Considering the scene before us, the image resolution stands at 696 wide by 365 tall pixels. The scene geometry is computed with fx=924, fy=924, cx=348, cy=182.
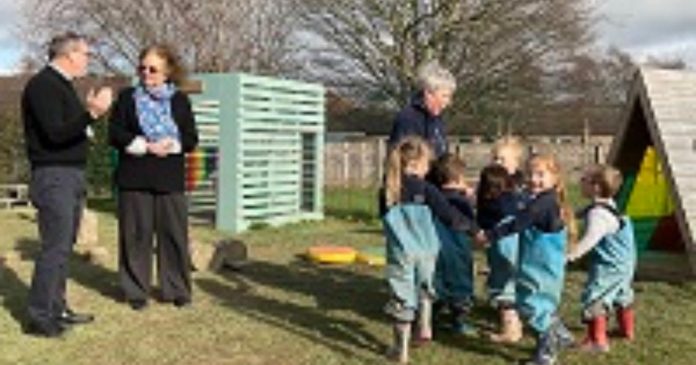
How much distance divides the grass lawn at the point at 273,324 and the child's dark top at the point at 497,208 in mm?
743

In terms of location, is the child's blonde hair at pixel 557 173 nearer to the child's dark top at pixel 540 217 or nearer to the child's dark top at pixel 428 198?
the child's dark top at pixel 540 217

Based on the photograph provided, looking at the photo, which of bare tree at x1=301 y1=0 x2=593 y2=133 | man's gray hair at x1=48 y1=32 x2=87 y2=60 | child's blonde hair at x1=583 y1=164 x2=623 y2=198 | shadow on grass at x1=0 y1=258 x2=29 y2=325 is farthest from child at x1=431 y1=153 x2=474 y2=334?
bare tree at x1=301 y1=0 x2=593 y2=133

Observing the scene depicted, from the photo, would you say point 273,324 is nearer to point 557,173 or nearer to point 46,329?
point 46,329

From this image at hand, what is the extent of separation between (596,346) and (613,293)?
37 cm

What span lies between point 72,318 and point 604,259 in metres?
3.44

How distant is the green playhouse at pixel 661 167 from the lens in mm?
7785

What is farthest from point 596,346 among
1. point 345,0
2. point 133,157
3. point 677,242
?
point 345,0

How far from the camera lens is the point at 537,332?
197 inches

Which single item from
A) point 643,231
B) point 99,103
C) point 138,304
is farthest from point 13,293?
point 643,231

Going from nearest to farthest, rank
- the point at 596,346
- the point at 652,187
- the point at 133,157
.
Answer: the point at 596,346
the point at 133,157
the point at 652,187

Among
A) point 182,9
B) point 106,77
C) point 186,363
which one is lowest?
point 186,363

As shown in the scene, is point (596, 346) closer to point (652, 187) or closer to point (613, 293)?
point (613, 293)

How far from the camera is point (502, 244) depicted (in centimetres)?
565

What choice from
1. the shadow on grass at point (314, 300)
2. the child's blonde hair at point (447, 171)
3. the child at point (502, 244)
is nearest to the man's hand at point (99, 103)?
the shadow on grass at point (314, 300)
